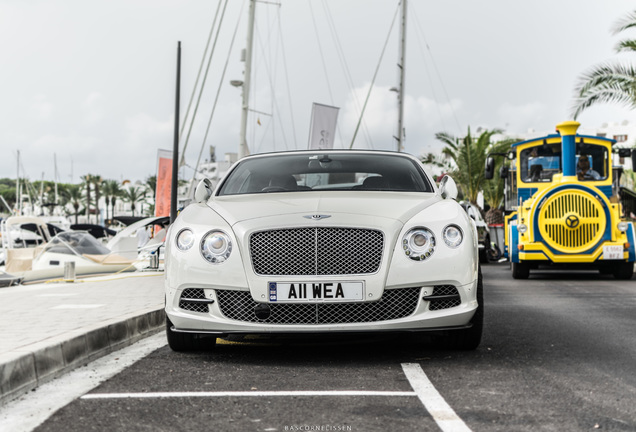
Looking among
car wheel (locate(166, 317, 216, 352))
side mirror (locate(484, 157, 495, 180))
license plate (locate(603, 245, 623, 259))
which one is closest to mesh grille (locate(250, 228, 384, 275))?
car wheel (locate(166, 317, 216, 352))

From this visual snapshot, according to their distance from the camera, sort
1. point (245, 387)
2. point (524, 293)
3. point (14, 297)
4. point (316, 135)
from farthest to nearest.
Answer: point (316, 135) < point (524, 293) < point (14, 297) < point (245, 387)

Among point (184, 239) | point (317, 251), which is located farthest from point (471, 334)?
point (184, 239)

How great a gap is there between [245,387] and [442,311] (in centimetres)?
150

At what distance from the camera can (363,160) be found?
694 cm

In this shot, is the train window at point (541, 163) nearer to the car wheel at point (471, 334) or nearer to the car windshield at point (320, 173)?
the car windshield at point (320, 173)

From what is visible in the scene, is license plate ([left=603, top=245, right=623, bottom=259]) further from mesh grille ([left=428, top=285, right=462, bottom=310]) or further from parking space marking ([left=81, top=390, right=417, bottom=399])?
parking space marking ([left=81, top=390, right=417, bottom=399])

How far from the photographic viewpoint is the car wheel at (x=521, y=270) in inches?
592

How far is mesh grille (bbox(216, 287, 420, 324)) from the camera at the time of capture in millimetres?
5148

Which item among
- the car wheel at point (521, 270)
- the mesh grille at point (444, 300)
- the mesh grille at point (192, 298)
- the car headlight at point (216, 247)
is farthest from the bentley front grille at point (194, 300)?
the car wheel at point (521, 270)

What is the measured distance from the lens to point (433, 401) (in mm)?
4113

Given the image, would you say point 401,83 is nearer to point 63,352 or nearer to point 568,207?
point 568,207

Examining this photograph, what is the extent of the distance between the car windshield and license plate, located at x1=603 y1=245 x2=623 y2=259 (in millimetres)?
8263

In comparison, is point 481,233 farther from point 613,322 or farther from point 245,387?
point 245,387

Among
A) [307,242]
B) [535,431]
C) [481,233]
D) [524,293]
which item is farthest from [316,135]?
[535,431]
